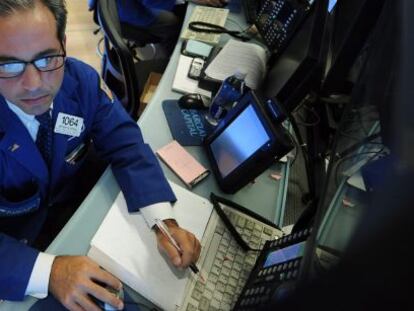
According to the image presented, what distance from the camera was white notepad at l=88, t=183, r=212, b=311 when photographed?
80 centimetres

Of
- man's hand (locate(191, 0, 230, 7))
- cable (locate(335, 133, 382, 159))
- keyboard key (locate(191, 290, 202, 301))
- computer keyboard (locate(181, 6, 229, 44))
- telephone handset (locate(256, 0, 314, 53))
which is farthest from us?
man's hand (locate(191, 0, 230, 7))

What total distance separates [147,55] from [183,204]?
5.78 ft

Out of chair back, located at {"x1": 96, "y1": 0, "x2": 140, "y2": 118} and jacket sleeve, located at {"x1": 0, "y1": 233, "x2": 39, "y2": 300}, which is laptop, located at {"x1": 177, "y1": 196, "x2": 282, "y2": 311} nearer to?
jacket sleeve, located at {"x1": 0, "y1": 233, "x2": 39, "y2": 300}

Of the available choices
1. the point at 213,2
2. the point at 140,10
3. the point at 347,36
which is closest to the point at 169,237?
the point at 347,36

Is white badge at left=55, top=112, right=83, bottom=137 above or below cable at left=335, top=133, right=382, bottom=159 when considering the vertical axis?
below

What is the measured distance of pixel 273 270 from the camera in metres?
0.76

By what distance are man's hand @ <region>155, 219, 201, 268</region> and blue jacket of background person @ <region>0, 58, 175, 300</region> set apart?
96 mm

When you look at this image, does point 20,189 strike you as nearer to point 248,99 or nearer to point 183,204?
point 183,204

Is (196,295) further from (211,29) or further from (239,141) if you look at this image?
(211,29)

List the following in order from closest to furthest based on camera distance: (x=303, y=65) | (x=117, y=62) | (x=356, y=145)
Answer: (x=356, y=145), (x=303, y=65), (x=117, y=62)

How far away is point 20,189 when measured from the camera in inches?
38.5

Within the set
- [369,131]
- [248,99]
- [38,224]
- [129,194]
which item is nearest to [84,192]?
[38,224]

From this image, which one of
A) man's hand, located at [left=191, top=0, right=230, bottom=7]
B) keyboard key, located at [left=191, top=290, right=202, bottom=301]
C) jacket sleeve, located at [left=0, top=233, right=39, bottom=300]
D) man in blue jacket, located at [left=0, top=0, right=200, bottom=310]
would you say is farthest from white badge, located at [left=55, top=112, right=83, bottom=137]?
man's hand, located at [left=191, top=0, right=230, bottom=7]

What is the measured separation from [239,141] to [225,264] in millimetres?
319
